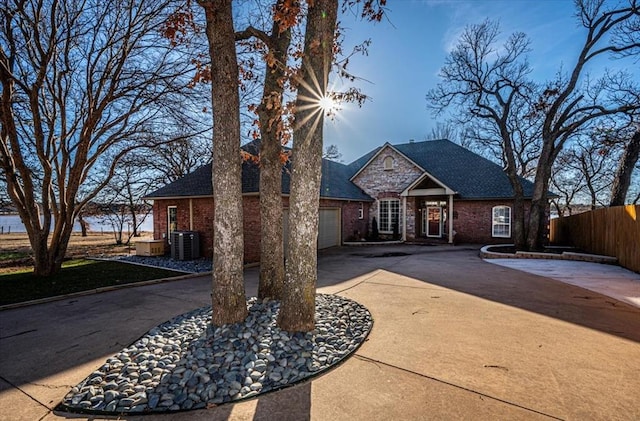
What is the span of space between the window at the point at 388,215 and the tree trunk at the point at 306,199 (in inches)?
589

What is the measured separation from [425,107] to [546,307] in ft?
42.7

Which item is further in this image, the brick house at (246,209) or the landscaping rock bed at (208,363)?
the brick house at (246,209)

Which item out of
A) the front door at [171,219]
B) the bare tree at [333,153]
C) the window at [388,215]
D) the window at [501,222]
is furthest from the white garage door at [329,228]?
the bare tree at [333,153]

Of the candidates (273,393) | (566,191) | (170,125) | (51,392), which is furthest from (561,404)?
(566,191)

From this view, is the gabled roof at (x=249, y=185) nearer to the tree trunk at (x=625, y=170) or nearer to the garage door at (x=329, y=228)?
the garage door at (x=329, y=228)

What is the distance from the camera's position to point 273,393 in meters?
2.88

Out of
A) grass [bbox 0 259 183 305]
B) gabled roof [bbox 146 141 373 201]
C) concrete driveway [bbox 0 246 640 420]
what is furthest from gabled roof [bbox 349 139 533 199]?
grass [bbox 0 259 183 305]

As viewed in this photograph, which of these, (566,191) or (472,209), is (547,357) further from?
(566,191)

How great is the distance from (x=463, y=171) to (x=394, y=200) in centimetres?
474

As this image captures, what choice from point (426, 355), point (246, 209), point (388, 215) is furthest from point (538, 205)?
point (246, 209)

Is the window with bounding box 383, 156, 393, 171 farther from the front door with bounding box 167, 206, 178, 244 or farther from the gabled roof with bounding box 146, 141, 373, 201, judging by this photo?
the front door with bounding box 167, 206, 178, 244

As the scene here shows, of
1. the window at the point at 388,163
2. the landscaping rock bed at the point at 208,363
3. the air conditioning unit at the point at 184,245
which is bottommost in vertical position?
the landscaping rock bed at the point at 208,363

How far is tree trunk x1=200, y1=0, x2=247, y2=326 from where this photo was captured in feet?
13.8

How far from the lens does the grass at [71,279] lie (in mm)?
6836
